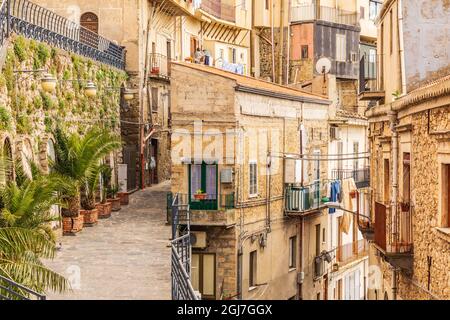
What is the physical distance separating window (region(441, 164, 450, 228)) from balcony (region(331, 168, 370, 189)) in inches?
976

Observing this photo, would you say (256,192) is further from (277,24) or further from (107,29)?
(277,24)

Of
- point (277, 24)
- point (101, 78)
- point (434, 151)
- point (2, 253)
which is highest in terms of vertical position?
point (277, 24)

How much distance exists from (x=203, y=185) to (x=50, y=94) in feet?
16.4

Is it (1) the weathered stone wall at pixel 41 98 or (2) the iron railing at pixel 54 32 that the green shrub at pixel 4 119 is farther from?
(2) the iron railing at pixel 54 32

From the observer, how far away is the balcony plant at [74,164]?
2639cm

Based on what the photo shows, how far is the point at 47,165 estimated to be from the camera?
84.6 ft

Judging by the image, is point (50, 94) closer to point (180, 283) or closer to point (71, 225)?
point (71, 225)

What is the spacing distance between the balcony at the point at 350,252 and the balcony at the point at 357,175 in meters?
2.65

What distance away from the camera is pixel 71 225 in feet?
87.1

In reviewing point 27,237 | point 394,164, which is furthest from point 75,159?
point 27,237

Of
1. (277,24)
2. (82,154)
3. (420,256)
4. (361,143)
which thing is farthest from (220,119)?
(277,24)

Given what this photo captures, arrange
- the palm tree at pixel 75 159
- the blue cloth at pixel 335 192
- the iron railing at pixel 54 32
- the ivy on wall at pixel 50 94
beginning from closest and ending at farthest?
the ivy on wall at pixel 50 94 → the iron railing at pixel 54 32 → the palm tree at pixel 75 159 → the blue cloth at pixel 335 192

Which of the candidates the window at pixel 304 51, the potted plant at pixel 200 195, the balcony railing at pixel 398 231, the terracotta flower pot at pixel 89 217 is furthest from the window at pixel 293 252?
the window at pixel 304 51

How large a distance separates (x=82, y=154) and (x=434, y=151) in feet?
38.3
